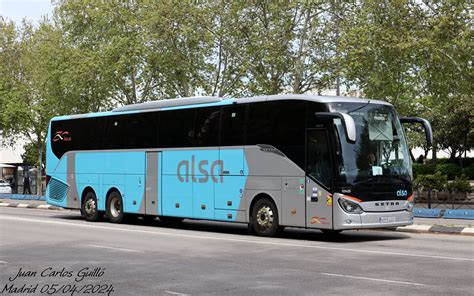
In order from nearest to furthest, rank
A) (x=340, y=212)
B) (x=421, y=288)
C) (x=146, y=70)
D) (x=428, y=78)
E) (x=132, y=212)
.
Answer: (x=421, y=288)
(x=340, y=212)
(x=132, y=212)
(x=428, y=78)
(x=146, y=70)

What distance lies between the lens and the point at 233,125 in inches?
Result: 803

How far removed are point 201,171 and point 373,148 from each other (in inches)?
220

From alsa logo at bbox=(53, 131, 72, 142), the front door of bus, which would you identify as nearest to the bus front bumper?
the front door of bus

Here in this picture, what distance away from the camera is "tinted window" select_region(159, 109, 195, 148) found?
2194 cm

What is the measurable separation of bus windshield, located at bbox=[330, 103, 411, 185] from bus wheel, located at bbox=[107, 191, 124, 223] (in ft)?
32.3

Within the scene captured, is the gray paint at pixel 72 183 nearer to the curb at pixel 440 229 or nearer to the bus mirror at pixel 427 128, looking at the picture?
the curb at pixel 440 229

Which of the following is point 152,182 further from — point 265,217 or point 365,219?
point 365,219

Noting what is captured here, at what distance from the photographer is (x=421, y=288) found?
10547 mm

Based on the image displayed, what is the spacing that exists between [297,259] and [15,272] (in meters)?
5.09

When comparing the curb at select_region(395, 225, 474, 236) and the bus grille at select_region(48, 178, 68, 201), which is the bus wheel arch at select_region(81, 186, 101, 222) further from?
the curb at select_region(395, 225, 474, 236)

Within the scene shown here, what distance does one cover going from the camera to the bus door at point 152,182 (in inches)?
915

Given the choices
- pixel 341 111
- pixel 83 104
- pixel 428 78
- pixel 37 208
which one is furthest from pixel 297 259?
pixel 83 104

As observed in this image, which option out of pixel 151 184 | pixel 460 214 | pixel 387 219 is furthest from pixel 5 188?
pixel 387 219

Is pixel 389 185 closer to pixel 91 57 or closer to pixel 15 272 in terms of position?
pixel 15 272
